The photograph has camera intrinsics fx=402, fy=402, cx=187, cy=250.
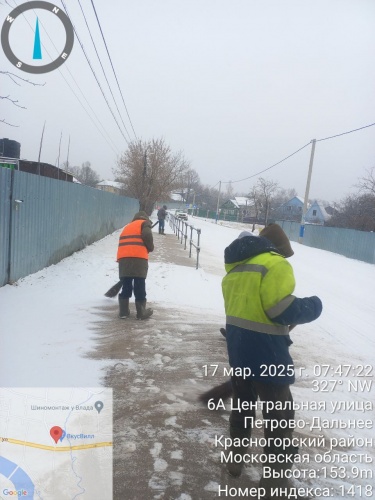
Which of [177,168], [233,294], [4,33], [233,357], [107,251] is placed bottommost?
[107,251]

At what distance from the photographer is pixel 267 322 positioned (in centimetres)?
211

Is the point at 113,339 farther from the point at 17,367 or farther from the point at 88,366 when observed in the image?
the point at 17,367

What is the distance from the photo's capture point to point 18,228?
6.34 metres

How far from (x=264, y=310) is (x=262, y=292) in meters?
0.10

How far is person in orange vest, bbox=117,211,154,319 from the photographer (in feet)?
16.4

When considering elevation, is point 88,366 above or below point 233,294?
below

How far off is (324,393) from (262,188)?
56.7 meters

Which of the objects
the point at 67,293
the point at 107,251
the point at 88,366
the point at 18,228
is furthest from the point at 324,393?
the point at 107,251

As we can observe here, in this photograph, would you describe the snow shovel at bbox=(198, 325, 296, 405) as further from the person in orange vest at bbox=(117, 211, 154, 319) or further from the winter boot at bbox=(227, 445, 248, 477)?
the person in orange vest at bbox=(117, 211, 154, 319)

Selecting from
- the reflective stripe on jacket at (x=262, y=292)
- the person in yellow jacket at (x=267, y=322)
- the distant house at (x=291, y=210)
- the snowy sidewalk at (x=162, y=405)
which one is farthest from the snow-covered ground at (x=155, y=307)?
the distant house at (x=291, y=210)

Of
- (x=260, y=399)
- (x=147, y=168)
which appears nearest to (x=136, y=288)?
(x=260, y=399)

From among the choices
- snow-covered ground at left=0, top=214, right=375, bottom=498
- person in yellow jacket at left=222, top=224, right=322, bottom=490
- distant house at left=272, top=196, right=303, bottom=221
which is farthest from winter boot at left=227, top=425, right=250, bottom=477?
distant house at left=272, top=196, right=303, bottom=221

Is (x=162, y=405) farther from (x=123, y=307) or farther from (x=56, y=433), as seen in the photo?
(x=123, y=307)

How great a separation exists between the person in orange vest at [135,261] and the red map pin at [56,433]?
2865 mm
